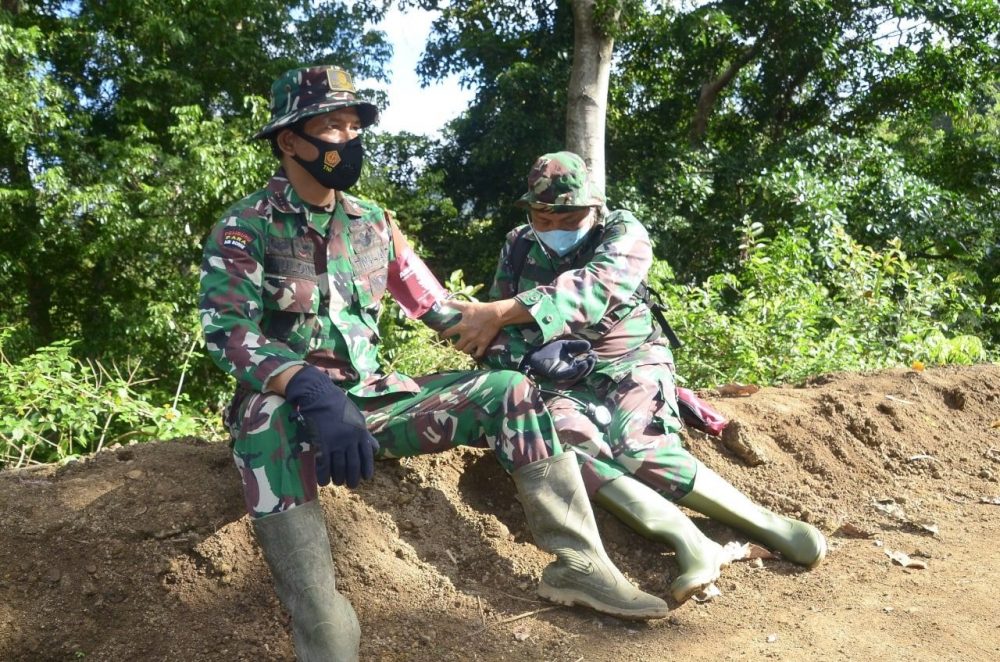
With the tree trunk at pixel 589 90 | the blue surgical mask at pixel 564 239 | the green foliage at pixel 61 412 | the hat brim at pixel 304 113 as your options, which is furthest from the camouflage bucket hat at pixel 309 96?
the tree trunk at pixel 589 90

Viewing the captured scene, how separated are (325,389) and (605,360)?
1.62m

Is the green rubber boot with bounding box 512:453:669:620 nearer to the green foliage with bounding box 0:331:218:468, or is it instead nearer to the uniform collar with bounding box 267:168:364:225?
the uniform collar with bounding box 267:168:364:225

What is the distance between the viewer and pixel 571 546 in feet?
10.0

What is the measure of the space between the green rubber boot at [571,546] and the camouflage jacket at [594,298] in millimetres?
709

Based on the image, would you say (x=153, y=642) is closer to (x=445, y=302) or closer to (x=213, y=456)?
(x=213, y=456)

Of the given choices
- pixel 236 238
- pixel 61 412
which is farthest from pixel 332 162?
pixel 61 412

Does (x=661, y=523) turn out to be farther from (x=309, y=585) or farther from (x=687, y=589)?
(x=309, y=585)

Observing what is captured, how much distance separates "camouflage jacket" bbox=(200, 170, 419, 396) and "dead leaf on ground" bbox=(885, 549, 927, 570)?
2.07 meters

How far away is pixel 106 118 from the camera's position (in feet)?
36.9

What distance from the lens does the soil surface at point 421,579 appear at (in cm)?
292

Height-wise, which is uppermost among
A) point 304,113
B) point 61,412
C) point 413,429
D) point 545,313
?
point 304,113

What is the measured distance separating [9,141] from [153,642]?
846 centimetres

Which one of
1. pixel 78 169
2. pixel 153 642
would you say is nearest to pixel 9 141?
pixel 78 169

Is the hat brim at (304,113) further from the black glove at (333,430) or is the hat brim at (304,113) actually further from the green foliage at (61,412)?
the green foliage at (61,412)
